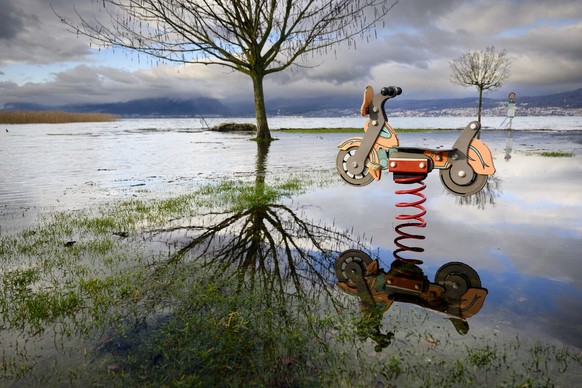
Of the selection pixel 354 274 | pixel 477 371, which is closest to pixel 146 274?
Result: pixel 354 274

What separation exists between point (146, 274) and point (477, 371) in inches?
160

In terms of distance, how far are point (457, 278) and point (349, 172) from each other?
369 cm

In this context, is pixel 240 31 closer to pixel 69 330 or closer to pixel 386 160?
→ pixel 386 160

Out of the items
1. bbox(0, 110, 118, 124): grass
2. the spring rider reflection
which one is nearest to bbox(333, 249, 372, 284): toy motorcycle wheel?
the spring rider reflection

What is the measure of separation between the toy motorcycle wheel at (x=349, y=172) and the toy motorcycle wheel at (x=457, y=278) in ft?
9.73

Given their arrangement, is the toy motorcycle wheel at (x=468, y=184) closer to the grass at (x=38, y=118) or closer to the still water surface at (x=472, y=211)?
the still water surface at (x=472, y=211)

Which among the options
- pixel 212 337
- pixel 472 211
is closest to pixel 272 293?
pixel 212 337

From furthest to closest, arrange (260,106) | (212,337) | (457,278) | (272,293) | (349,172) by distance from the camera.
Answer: (260,106), (349,172), (457,278), (272,293), (212,337)

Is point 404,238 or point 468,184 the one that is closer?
point 404,238

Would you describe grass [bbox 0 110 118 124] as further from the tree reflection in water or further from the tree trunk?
the tree reflection in water

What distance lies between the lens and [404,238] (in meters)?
6.88

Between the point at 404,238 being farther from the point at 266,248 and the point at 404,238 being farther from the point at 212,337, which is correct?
the point at 212,337

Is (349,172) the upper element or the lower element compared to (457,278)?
upper

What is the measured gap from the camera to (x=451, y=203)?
31.8 feet
